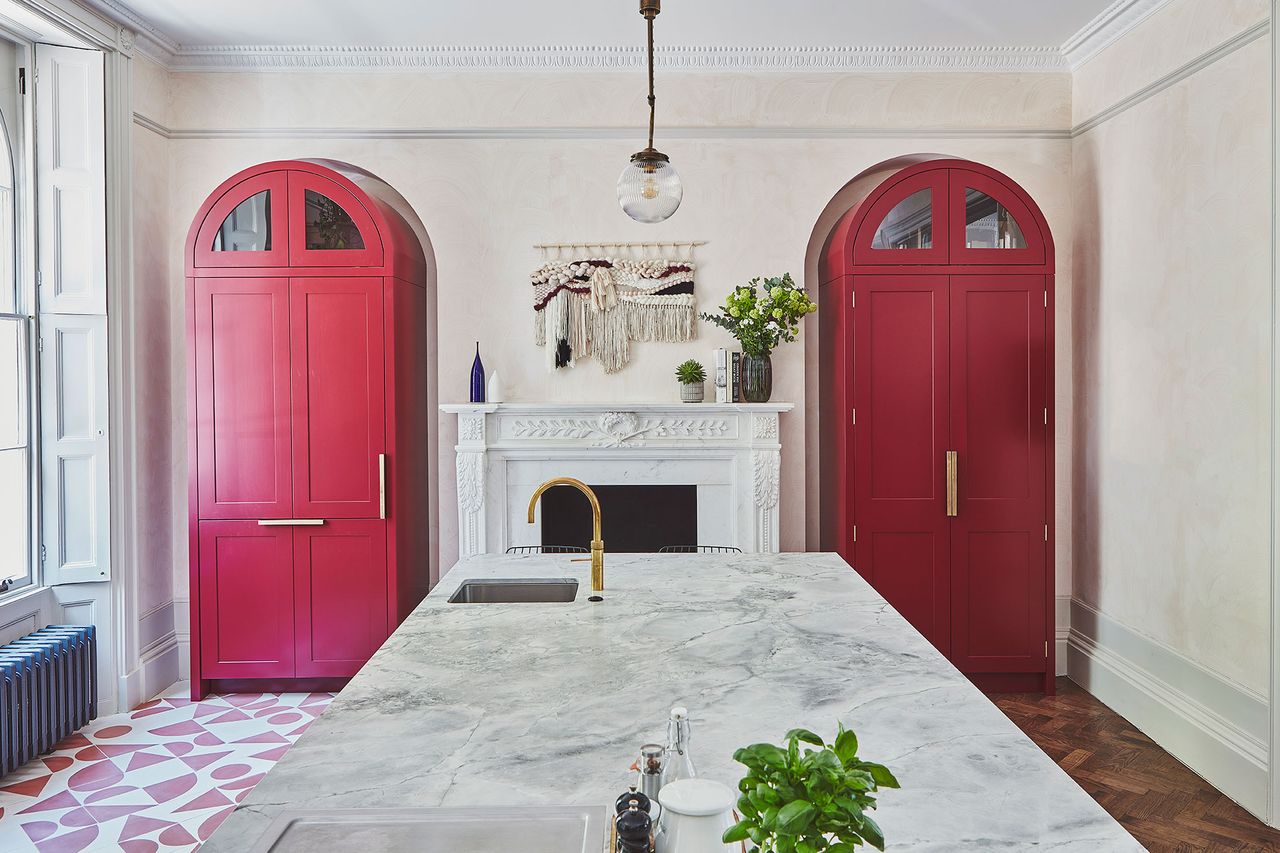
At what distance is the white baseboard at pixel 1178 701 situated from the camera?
2.93 metres

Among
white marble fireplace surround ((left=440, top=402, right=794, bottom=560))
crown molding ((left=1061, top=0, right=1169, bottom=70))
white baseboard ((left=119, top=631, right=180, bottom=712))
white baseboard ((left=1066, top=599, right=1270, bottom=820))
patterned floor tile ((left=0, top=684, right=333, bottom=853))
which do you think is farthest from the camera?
white marble fireplace surround ((left=440, top=402, right=794, bottom=560))

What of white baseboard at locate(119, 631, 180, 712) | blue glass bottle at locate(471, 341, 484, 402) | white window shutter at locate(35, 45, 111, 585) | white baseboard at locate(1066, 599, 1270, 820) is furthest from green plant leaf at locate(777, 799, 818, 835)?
white baseboard at locate(119, 631, 180, 712)

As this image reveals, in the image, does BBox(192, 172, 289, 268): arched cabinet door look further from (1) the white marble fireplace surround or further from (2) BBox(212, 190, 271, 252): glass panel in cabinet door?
(1) the white marble fireplace surround

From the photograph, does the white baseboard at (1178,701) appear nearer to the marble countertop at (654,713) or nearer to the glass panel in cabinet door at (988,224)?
the marble countertop at (654,713)

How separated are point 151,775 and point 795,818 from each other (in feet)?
10.7

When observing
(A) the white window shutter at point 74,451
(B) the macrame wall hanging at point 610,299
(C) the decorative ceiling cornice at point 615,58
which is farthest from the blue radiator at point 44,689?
(C) the decorative ceiling cornice at point 615,58

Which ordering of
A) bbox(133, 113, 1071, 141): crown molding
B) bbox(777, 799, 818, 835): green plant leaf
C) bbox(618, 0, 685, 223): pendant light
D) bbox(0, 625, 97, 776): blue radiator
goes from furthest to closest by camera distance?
bbox(133, 113, 1071, 141): crown molding, bbox(0, 625, 97, 776): blue radiator, bbox(618, 0, 685, 223): pendant light, bbox(777, 799, 818, 835): green plant leaf

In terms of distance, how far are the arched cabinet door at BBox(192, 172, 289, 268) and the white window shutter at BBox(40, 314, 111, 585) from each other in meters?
0.57

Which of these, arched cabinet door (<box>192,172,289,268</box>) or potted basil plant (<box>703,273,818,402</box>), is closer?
arched cabinet door (<box>192,172,289,268</box>)

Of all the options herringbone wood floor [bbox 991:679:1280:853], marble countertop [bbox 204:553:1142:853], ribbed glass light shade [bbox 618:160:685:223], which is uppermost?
ribbed glass light shade [bbox 618:160:685:223]

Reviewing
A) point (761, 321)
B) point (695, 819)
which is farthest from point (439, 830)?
point (761, 321)

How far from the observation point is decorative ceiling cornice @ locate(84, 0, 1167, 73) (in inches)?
162

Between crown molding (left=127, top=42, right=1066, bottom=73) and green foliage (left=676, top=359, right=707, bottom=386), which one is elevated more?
crown molding (left=127, top=42, right=1066, bottom=73)

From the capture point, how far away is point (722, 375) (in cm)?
419
